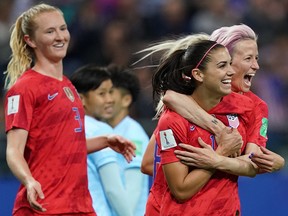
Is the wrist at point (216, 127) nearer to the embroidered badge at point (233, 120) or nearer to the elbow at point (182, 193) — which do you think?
the embroidered badge at point (233, 120)

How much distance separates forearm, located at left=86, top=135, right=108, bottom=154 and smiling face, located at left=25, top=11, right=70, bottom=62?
60 centimetres

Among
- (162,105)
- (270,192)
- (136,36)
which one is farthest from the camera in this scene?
(136,36)

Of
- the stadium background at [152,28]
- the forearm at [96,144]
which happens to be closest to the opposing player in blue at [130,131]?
the forearm at [96,144]

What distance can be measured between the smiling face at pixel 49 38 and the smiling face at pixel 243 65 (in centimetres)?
110

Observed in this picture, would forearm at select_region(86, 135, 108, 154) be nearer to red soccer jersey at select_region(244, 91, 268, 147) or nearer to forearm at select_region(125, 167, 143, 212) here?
forearm at select_region(125, 167, 143, 212)

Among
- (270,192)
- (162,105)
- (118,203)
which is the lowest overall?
(270,192)

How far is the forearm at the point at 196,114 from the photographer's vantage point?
464cm

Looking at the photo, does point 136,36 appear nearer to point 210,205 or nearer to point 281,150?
point 281,150

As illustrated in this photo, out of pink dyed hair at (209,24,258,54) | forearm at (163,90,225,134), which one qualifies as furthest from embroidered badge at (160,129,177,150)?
pink dyed hair at (209,24,258,54)

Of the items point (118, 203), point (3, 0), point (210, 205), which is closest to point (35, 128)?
point (118, 203)

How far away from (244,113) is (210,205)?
566 mm

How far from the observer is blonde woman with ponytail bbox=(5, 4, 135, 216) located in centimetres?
521

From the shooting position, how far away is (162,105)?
5156mm

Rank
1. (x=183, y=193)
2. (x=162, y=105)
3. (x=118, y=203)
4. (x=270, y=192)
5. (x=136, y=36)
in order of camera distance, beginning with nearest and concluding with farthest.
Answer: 1. (x=183, y=193)
2. (x=162, y=105)
3. (x=118, y=203)
4. (x=270, y=192)
5. (x=136, y=36)
